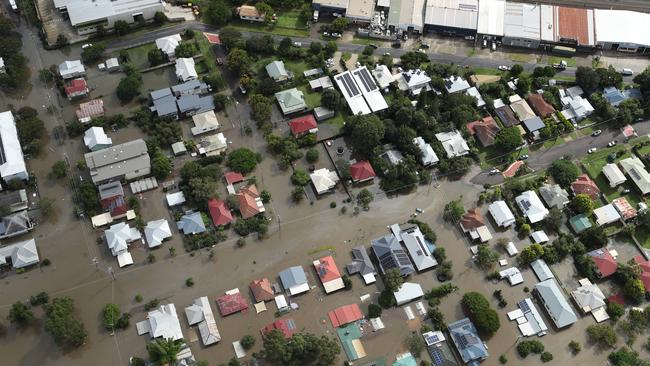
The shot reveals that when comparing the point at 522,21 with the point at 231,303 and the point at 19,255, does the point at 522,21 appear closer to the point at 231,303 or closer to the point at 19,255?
the point at 231,303

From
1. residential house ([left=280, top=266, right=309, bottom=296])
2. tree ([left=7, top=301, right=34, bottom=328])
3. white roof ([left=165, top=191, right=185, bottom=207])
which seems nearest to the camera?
tree ([left=7, top=301, right=34, bottom=328])

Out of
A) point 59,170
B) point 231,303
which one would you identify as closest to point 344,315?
point 231,303

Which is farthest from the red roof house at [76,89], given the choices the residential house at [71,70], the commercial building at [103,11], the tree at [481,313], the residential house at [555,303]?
the residential house at [555,303]

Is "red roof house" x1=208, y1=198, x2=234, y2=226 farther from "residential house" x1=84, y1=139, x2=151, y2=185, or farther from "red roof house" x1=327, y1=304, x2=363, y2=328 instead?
"red roof house" x1=327, y1=304, x2=363, y2=328

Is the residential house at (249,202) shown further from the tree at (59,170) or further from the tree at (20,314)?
the tree at (20,314)

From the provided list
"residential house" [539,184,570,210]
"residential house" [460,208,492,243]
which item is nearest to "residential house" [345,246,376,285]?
"residential house" [460,208,492,243]

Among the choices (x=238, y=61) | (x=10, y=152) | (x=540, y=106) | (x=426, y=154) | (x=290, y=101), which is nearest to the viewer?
(x=10, y=152)

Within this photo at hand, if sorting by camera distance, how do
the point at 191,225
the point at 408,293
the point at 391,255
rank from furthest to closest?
the point at 191,225 → the point at 391,255 → the point at 408,293
